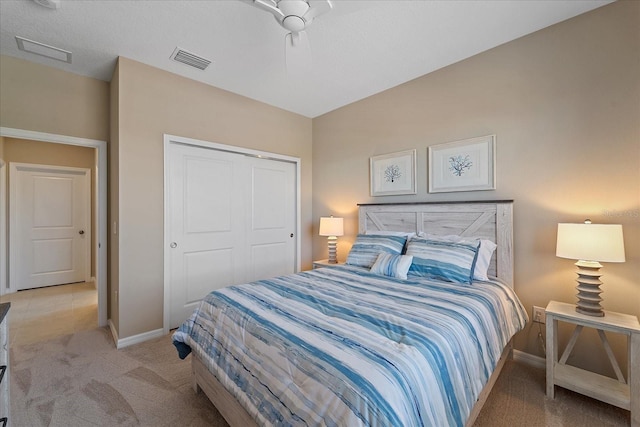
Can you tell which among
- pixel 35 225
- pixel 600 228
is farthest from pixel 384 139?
pixel 35 225

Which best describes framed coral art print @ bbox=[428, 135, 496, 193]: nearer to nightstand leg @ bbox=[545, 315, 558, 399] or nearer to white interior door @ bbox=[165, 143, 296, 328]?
nightstand leg @ bbox=[545, 315, 558, 399]

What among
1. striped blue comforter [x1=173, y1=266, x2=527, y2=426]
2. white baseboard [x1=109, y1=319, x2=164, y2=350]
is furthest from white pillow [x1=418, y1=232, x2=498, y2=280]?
white baseboard [x1=109, y1=319, x2=164, y2=350]

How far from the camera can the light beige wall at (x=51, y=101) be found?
8.20ft

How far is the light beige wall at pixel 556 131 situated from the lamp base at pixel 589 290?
26cm

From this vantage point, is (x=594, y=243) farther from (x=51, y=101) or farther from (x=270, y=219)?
(x=51, y=101)

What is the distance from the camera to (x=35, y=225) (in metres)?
4.44

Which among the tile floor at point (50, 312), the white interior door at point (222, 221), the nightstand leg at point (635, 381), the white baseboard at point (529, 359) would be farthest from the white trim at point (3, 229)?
the nightstand leg at point (635, 381)

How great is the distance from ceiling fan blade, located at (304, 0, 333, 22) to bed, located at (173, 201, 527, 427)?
1.70 metres

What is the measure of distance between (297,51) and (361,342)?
5.89ft

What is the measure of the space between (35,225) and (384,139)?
18.6 feet

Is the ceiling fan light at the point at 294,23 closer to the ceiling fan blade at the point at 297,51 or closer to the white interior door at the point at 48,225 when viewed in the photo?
the ceiling fan blade at the point at 297,51

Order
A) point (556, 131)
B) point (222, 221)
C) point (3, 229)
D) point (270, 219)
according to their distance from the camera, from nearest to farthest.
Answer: point (556, 131), point (222, 221), point (270, 219), point (3, 229)

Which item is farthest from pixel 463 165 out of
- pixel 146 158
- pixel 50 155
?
pixel 50 155

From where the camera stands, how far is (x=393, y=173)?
316cm
